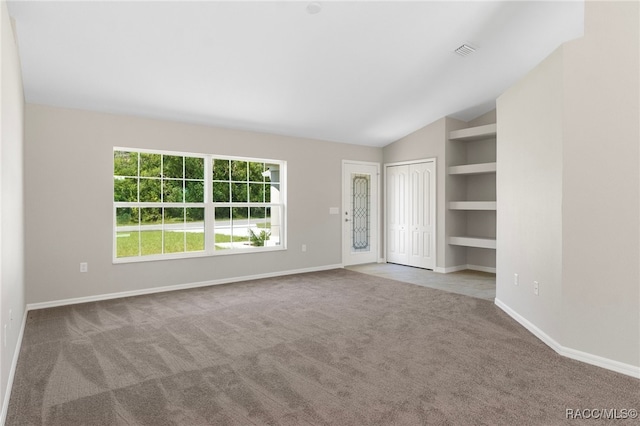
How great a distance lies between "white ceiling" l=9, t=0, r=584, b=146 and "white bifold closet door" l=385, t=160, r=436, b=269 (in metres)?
1.79

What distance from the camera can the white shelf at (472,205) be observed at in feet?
18.9

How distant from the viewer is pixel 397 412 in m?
2.04

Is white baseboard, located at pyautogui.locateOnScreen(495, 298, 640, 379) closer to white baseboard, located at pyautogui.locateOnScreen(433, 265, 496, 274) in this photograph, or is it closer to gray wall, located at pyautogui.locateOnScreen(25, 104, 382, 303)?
white baseboard, located at pyautogui.locateOnScreen(433, 265, 496, 274)

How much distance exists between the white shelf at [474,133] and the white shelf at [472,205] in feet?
3.62

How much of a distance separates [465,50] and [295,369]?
3627mm

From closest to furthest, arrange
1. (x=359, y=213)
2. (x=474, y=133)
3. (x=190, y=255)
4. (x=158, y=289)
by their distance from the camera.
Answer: (x=158, y=289) < (x=190, y=255) < (x=474, y=133) < (x=359, y=213)

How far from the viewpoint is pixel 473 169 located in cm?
602

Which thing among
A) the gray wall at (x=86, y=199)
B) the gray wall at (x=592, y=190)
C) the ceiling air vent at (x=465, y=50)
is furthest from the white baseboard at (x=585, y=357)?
the gray wall at (x=86, y=199)

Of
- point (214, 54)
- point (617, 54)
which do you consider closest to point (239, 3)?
point (214, 54)

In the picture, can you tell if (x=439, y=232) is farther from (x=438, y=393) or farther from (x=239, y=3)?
(x=239, y=3)

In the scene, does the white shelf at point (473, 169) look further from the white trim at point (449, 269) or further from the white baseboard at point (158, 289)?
the white baseboard at point (158, 289)

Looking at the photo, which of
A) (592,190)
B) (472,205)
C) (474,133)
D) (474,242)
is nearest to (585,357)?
(592,190)

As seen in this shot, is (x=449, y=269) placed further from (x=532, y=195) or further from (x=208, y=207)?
(x=208, y=207)

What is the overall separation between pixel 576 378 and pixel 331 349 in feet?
5.60
